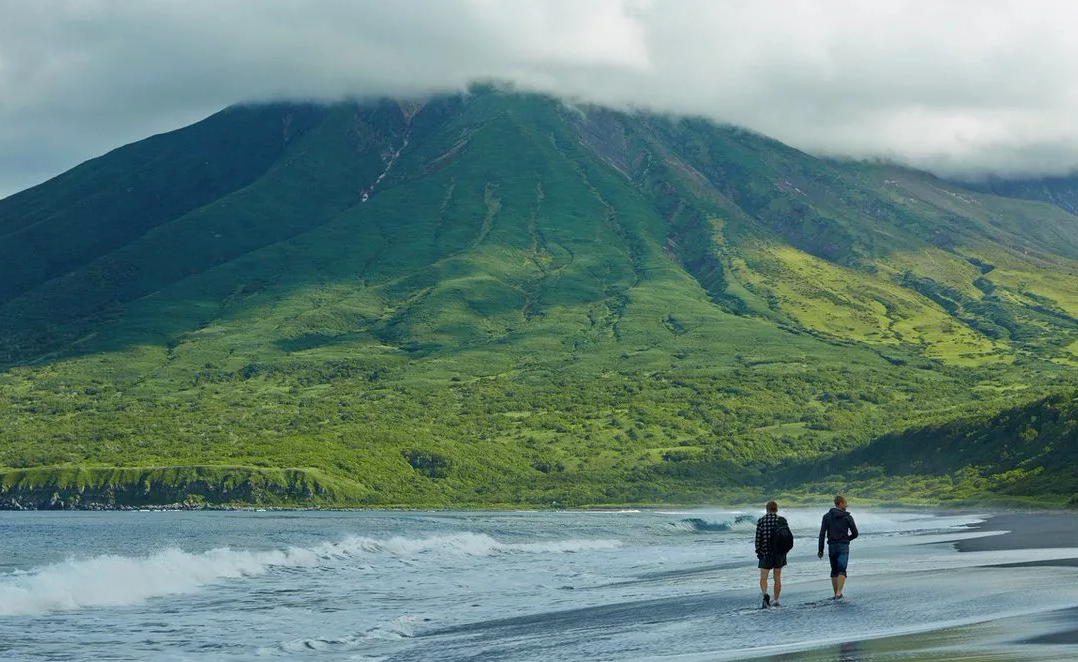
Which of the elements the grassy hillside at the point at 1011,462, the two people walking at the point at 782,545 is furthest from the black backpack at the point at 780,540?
the grassy hillside at the point at 1011,462

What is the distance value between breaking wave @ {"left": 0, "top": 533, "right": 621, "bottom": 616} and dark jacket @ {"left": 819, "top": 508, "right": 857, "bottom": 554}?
→ 2401 cm

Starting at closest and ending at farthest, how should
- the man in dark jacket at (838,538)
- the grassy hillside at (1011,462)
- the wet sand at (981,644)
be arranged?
the wet sand at (981,644)
the man in dark jacket at (838,538)
the grassy hillside at (1011,462)

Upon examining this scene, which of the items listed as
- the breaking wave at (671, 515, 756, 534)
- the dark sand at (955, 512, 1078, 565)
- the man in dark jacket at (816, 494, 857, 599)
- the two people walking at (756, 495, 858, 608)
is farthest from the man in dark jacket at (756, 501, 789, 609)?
the breaking wave at (671, 515, 756, 534)

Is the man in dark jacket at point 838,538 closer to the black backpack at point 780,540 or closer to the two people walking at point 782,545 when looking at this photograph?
the two people walking at point 782,545

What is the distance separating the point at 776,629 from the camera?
92.5 ft

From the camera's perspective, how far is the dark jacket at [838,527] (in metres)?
33.6

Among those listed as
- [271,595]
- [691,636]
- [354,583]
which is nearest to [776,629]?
[691,636]

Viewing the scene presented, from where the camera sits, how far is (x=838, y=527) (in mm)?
33781

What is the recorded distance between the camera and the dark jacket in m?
33.6

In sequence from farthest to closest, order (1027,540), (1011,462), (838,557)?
(1011,462), (1027,540), (838,557)

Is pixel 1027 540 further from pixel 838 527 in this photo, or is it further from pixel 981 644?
pixel 981 644

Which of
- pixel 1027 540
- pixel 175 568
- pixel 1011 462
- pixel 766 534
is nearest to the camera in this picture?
pixel 766 534

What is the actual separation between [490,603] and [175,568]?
1806 cm

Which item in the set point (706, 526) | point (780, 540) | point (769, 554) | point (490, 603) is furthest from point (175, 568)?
point (706, 526)
